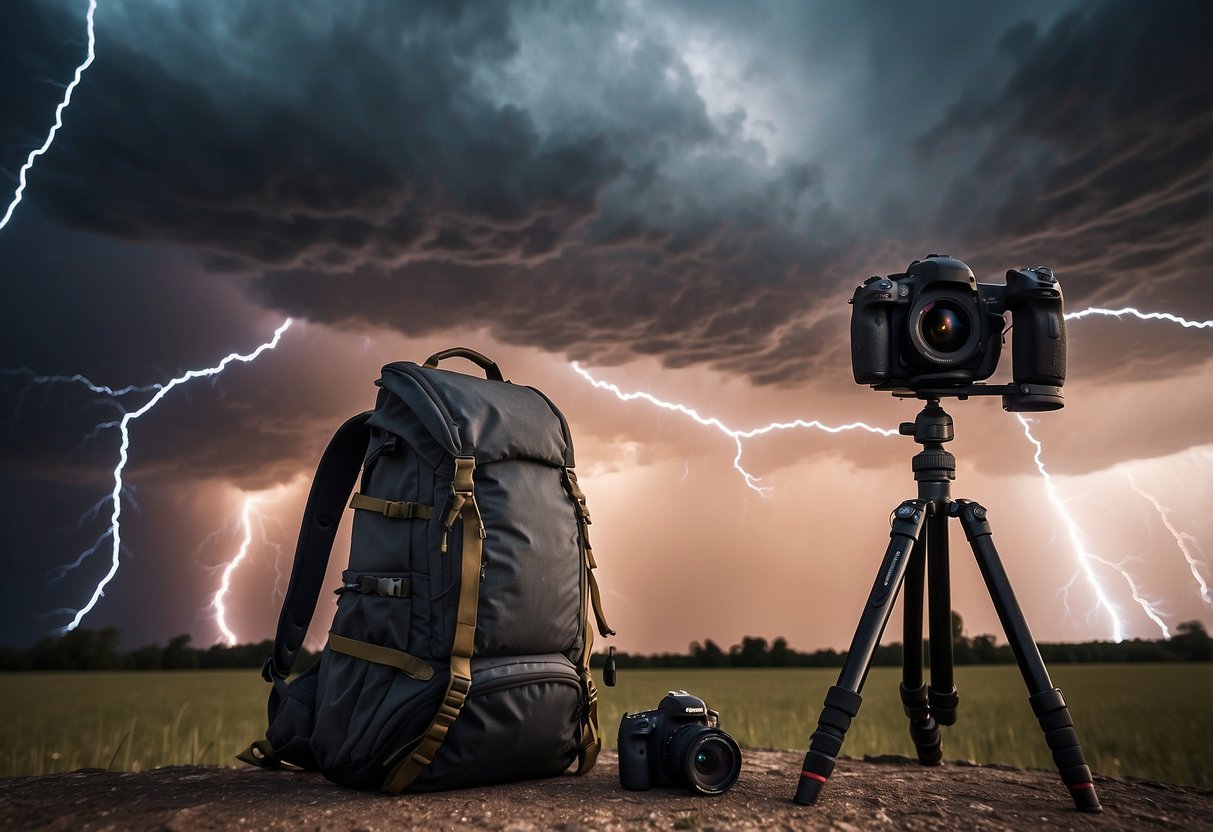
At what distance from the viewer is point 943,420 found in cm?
339

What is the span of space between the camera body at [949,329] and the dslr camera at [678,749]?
1.50m

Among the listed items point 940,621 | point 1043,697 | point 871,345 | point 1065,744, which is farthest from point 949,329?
point 1065,744

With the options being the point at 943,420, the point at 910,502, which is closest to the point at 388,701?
the point at 910,502

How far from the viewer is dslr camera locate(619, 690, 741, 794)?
2967 millimetres

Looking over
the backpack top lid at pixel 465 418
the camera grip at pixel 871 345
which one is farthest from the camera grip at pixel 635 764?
the camera grip at pixel 871 345

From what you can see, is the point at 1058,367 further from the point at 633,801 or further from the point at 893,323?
the point at 633,801

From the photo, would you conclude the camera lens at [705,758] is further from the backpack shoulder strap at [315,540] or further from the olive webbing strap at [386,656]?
the backpack shoulder strap at [315,540]

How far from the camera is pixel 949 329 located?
3.35 meters

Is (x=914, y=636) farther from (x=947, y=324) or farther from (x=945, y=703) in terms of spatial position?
(x=947, y=324)

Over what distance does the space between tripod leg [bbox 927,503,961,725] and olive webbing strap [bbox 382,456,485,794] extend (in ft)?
6.18

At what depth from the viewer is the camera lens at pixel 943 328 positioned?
11.0 feet

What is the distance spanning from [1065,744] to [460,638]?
2187 mm

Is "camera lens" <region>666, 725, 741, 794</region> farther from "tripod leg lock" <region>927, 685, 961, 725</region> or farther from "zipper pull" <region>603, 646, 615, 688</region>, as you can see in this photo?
"tripod leg lock" <region>927, 685, 961, 725</region>

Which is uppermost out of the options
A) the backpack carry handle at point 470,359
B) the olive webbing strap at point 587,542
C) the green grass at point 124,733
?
the backpack carry handle at point 470,359
